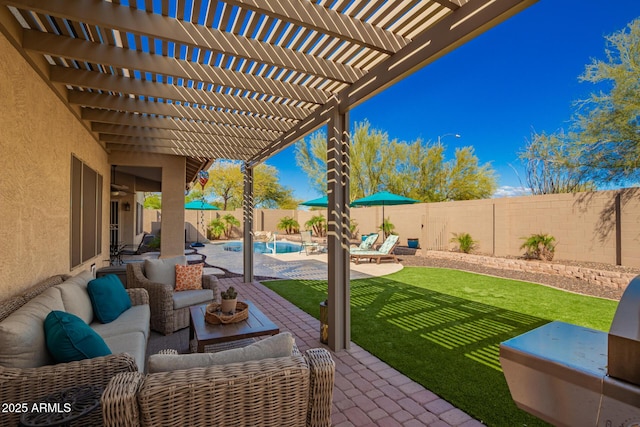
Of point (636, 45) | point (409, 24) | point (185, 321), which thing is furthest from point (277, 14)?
point (636, 45)

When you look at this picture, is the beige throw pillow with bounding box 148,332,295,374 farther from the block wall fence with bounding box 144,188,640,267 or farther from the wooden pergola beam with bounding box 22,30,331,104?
the block wall fence with bounding box 144,188,640,267

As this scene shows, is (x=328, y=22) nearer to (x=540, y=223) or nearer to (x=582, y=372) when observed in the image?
(x=582, y=372)

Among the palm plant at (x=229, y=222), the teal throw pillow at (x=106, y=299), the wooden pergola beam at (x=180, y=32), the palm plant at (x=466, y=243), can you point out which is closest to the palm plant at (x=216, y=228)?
the palm plant at (x=229, y=222)

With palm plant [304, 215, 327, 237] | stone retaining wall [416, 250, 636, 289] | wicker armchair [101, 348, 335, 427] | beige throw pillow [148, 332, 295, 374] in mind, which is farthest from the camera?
palm plant [304, 215, 327, 237]

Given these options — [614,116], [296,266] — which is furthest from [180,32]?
[614,116]

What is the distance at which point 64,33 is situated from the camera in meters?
2.93

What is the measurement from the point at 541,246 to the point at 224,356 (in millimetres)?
9789

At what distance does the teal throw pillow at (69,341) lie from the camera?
2092 millimetres

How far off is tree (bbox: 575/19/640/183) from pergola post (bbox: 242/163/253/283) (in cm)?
913

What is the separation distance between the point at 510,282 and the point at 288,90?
6695 mm

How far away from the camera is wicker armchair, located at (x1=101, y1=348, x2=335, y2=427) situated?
1370 millimetres

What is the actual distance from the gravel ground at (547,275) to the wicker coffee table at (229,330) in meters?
6.35

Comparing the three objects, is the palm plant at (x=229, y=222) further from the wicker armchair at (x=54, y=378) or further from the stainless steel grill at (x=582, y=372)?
the stainless steel grill at (x=582, y=372)


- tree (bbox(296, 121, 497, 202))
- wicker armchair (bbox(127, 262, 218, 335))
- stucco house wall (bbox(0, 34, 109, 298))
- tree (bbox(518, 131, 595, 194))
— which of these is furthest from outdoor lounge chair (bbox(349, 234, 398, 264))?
tree (bbox(296, 121, 497, 202))
